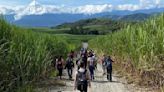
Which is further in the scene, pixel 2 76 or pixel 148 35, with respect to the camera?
pixel 148 35

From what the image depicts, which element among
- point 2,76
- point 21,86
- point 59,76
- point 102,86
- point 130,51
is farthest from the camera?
point 59,76

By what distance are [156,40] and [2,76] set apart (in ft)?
34.4

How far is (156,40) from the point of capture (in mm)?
25547

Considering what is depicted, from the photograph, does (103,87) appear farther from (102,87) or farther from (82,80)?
(82,80)

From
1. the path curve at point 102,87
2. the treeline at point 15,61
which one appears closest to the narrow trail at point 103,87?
the path curve at point 102,87

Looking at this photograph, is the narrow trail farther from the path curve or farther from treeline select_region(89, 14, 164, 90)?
treeline select_region(89, 14, 164, 90)

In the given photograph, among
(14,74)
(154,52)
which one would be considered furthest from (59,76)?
(14,74)

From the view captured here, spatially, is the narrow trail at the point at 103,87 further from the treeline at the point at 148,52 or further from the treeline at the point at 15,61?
the treeline at the point at 15,61

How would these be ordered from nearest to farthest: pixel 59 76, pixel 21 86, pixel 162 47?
pixel 21 86 → pixel 162 47 → pixel 59 76

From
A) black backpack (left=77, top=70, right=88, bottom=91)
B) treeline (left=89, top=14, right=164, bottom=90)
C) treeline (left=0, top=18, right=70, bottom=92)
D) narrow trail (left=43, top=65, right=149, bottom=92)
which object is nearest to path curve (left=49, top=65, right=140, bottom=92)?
narrow trail (left=43, top=65, right=149, bottom=92)

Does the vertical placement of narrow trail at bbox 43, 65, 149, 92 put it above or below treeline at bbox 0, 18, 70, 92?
below

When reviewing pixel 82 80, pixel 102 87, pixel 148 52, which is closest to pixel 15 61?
pixel 82 80

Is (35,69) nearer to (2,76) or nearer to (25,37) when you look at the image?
(25,37)

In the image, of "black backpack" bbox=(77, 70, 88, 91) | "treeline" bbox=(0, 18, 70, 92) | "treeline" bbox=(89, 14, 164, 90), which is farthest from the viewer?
A: "treeline" bbox=(89, 14, 164, 90)
